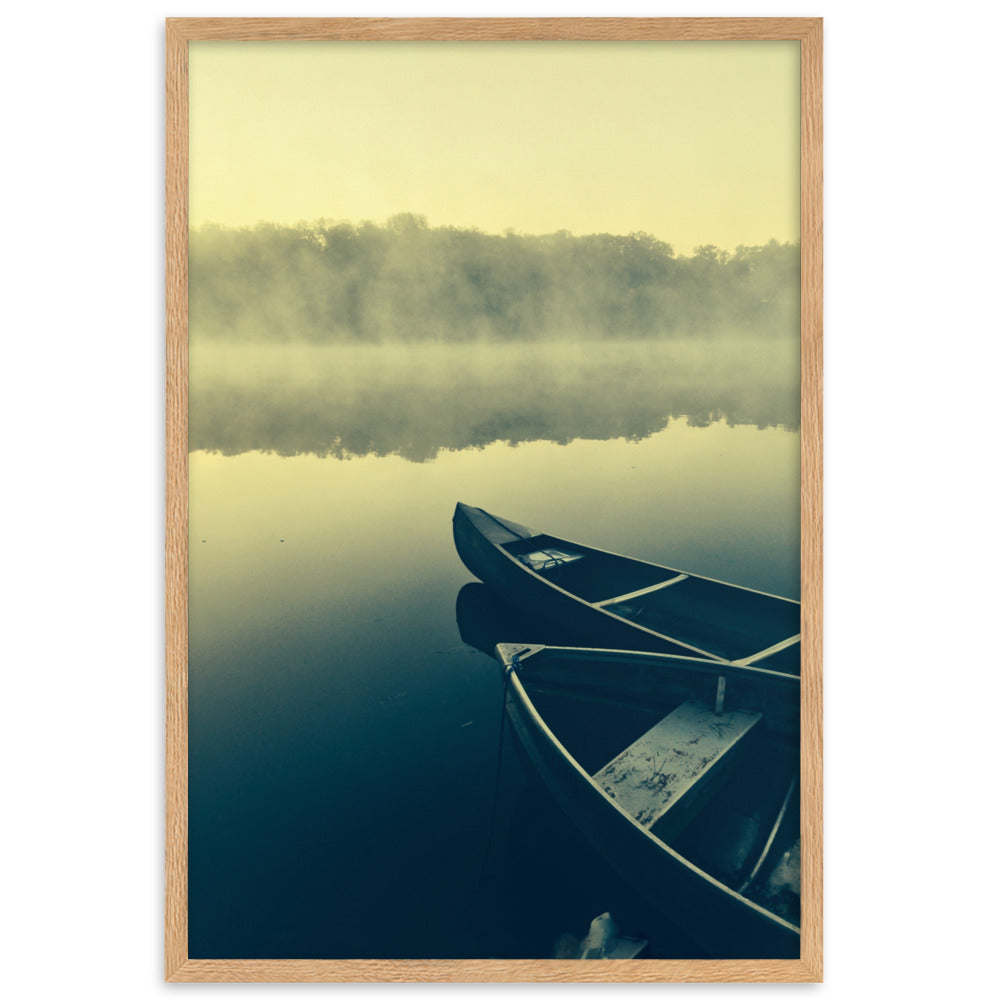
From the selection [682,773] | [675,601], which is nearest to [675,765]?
[682,773]

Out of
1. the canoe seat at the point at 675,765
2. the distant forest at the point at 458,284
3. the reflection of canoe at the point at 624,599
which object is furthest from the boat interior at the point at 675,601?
the distant forest at the point at 458,284

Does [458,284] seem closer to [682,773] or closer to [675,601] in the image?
[675,601]

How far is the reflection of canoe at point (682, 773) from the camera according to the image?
112 cm

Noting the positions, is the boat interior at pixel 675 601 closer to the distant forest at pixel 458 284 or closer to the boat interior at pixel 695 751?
the boat interior at pixel 695 751

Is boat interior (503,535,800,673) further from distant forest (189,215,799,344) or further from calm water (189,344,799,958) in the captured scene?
distant forest (189,215,799,344)

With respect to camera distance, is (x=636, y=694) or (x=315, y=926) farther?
(x=636, y=694)

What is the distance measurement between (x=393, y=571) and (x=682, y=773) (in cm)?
60

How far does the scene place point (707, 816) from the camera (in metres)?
1.20

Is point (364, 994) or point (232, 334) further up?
point (232, 334)

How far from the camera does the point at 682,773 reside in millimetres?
1209
